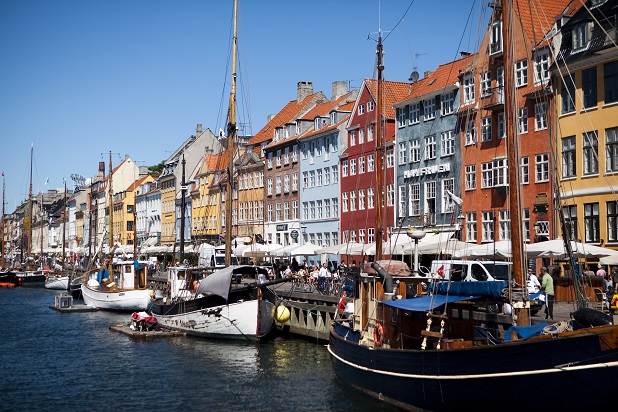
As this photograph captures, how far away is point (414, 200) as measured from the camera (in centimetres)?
5788

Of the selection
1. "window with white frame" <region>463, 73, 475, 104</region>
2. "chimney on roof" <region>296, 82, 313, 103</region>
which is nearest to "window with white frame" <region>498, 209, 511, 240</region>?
"window with white frame" <region>463, 73, 475, 104</region>

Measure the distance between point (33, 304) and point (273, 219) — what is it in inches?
1017

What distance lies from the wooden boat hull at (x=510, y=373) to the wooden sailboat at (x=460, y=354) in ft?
0.06

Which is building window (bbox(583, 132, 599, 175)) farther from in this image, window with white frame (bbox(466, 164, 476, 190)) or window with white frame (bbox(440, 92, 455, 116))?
window with white frame (bbox(440, 92, 455, 116))

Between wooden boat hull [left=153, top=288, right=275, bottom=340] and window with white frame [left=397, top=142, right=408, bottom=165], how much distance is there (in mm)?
24337

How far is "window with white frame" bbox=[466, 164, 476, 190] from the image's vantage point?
5144cm

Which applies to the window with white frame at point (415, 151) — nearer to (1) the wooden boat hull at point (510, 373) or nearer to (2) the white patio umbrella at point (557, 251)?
(2) the white patio umbrella at point (557, 251)

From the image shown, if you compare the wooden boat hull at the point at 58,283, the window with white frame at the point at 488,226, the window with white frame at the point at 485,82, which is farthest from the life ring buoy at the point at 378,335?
the wooden boat hull at the point at 58,283

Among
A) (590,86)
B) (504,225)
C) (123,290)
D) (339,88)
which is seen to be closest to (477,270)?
(590,86)

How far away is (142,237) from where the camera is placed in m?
125

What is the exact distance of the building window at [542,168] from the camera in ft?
149

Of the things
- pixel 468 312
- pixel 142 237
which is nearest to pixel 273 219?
pixel 142 237

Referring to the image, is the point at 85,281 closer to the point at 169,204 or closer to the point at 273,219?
the point at 273,219

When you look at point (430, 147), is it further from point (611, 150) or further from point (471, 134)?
point (611, 150)
